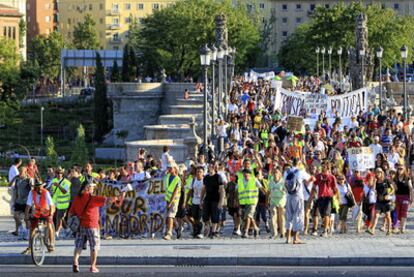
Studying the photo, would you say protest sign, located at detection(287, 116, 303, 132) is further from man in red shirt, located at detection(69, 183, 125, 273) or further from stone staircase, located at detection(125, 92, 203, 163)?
man in red shirt, located at detection(69, 183, 125, 273)

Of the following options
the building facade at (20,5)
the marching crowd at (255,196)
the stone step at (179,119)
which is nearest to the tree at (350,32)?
the stone step at (179,119)

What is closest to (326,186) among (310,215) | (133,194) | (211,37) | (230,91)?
(310,215)

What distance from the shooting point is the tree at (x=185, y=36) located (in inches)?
4264

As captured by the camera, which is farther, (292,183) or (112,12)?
(112,12)

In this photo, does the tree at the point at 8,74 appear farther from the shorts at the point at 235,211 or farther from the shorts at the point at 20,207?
the shorts at the point at 235,211

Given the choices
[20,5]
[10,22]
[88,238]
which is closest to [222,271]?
[88,238]

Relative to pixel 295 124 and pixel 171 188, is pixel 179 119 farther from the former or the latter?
pixel 171 188

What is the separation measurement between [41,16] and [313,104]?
150928 millimetres

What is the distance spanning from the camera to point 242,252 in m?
24.5

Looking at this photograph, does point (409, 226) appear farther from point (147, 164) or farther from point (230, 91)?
point (230, 91)

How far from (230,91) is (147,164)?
29.0m

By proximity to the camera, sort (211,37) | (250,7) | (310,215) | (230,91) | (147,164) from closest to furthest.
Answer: (310,215) → (147,164) → (230,91) → (211,37) → (250,7)

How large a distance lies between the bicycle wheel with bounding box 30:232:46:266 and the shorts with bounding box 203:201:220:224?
3.99 metres

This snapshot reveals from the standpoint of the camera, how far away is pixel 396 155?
1238 inches
